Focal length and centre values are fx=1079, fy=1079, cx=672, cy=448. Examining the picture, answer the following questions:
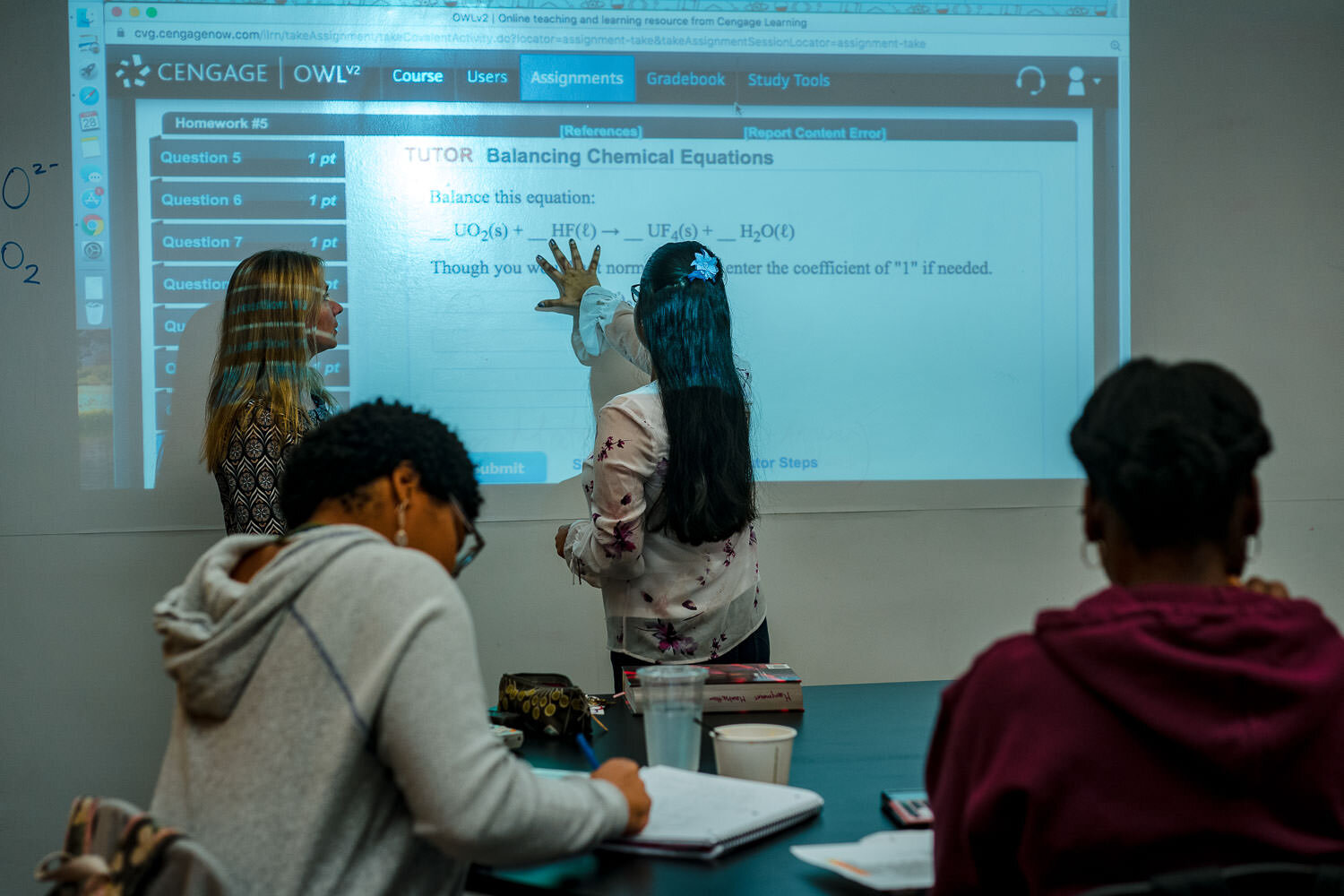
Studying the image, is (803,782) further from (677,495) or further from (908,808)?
(677,495)

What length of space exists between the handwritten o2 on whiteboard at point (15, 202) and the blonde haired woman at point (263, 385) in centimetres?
69

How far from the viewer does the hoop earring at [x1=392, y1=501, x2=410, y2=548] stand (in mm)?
1088

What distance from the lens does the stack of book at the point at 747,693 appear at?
1.66m

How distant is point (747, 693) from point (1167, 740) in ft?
2.94

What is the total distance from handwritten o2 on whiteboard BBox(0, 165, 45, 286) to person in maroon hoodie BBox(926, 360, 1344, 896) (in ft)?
8.61

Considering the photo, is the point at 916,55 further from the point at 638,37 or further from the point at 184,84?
the point at 184,84

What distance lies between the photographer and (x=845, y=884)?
1.02 m

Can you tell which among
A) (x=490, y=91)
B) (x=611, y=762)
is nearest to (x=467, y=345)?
(x=490, y=91)

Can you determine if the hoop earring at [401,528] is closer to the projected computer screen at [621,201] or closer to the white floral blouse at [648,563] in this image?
the white floral blouse at [648,563]

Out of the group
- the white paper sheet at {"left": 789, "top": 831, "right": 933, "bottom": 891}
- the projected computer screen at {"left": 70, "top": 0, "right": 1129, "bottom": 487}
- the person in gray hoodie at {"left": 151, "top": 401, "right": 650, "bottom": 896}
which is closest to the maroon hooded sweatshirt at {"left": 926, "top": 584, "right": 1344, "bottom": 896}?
the white paper sheet at {"left": 789, "top": 831, "right": 933, "bottom": 891}

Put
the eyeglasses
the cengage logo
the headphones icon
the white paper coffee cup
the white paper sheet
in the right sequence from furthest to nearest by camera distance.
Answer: the headphones icon, the cengage logo, the white paper coffee cup, the eyeglasses, the white paper sheet

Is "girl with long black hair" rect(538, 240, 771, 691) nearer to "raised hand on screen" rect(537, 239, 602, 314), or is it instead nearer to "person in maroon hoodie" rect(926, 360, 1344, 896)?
"raised hand on screen" rect(537, 239, 602, 314)

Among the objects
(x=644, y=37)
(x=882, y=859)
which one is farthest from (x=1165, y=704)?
(x=644, y=37)

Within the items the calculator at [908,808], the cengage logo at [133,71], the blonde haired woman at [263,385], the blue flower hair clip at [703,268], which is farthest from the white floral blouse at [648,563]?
the cengage logo at [133,71]
